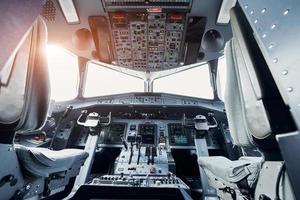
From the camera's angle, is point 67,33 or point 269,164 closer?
point 269,164

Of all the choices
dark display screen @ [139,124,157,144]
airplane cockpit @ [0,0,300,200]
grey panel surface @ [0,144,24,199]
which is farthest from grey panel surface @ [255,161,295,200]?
dark display screen @ [139,124,157,144]

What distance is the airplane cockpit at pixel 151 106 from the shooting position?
63cm

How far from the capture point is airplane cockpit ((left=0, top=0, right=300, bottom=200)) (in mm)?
632

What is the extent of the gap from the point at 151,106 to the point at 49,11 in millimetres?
1980

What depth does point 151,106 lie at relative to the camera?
134 inches

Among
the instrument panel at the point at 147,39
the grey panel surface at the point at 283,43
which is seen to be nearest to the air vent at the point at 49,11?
the instrument panel at the point at 147,39

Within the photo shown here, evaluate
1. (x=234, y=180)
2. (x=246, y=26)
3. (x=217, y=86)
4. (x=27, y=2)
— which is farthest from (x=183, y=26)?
(x=27, y=2)

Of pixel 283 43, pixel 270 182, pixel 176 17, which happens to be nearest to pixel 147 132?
pixel 176 17

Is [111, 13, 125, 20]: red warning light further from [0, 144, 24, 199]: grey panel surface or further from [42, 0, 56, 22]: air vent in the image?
[0, 144, 24, 199]: grey panel surface

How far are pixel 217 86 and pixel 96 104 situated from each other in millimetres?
2198

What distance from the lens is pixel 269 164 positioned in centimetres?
88

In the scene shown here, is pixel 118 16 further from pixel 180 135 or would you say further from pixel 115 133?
pixel 180 135

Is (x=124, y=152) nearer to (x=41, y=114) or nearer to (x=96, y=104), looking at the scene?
(x=96, y=104)

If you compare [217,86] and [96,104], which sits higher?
[217,86]
